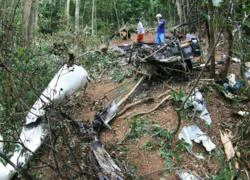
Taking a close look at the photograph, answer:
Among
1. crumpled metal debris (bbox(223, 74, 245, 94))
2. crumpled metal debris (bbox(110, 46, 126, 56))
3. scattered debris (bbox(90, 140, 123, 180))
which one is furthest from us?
crumpled metal debris (bbox(110, 46, 126, 56))

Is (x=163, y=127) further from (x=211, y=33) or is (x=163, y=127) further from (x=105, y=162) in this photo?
(x=211, y=33)

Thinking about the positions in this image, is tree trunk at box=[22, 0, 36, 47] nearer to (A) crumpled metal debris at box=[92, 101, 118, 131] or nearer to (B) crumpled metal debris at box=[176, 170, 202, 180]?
(A) crumpled metal debris at box=[92, 101, 118, 131]

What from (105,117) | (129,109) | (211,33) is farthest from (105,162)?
(211,33)

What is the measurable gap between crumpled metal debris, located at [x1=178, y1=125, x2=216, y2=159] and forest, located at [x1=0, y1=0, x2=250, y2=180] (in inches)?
0.6

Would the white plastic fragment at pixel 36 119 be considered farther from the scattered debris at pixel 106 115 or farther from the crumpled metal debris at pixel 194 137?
the crumpled metal debris at pixel 194 137

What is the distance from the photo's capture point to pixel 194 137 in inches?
244

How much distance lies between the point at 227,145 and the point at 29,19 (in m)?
5.02

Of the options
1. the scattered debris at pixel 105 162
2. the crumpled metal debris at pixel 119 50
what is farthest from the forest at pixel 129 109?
the crumpled metal debris at pixel 119 50

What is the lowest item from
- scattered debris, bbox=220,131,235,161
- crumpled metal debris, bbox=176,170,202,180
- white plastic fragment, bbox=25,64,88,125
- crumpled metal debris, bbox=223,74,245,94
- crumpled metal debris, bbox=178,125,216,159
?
crumpled metal debris, bbox=176,170,202,180

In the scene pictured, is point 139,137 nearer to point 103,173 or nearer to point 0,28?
point 103,173

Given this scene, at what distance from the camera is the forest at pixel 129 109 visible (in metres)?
5.18

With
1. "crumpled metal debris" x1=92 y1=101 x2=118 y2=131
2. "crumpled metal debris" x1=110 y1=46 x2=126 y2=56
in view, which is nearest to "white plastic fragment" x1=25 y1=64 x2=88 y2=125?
"crumpled metal debris" x1=92 y1=101 x2=118 y2=131

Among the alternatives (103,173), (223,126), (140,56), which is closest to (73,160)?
(103,173)

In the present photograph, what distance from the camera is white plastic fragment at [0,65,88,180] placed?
5.05m
